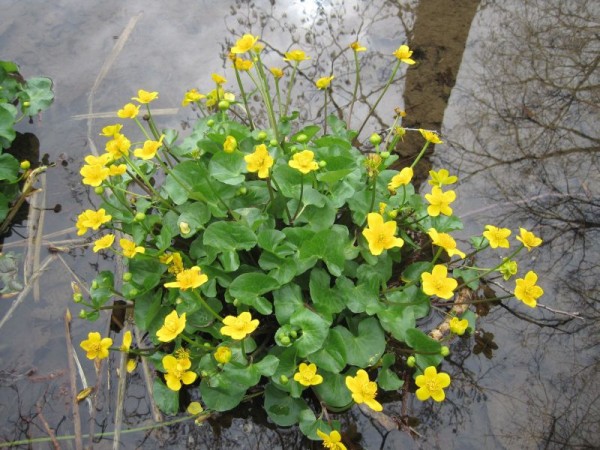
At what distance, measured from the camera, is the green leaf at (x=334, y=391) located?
6.68 feet

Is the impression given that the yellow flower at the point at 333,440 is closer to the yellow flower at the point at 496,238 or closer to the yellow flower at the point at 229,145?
the yellow flower at the point at 496,238

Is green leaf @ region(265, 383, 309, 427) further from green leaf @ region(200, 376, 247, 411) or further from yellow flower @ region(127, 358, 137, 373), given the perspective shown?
yellow flower @ region(127, 358, 137, 373)

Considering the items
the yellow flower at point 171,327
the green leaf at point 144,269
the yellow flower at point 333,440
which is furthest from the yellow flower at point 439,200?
the green leaf at point 144,269

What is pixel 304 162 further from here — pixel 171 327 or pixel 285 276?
pixel 171 327

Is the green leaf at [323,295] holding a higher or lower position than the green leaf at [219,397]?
higher

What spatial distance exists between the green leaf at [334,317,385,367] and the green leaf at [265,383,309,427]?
0.25 metres

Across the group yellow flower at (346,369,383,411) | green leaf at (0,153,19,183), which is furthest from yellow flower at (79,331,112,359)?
green leaf at (0,153,19,183)

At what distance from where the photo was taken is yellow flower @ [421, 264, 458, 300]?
1.88 metres

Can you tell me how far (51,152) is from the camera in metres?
3.19

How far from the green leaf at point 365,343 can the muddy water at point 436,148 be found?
1.00 ft

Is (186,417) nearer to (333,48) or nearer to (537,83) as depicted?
(333,48)

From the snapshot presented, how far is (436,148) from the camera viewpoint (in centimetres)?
316

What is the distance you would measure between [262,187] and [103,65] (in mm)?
1965

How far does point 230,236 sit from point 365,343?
630 mm
